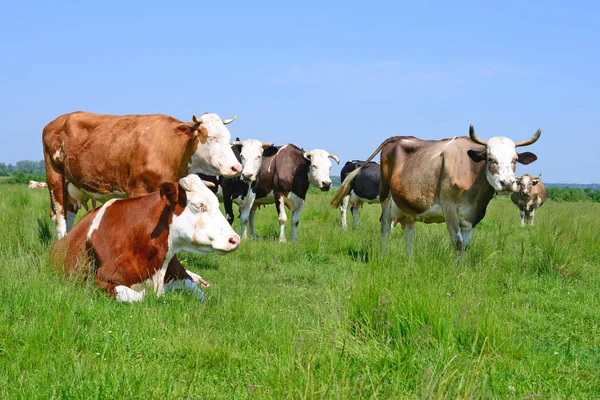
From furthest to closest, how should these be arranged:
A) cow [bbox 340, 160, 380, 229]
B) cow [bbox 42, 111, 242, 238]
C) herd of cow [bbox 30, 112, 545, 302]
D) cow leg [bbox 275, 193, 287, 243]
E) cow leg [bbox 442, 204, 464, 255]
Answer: cow [bbox 340, 160, 380, 229] < cow leg [bbox 275, 193, 287, 243] < cow leg [bbox 442, 204, 464, 255] < cow [bbox 42, 111, 242, 238] < herd of cow [bbox 30, 112, 545, 302]

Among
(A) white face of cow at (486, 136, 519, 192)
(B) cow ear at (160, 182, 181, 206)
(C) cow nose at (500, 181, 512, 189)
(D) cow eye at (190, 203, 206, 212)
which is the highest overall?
(A) white face of cow at (486, 136, 519, 192)

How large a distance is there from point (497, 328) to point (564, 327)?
1.72m

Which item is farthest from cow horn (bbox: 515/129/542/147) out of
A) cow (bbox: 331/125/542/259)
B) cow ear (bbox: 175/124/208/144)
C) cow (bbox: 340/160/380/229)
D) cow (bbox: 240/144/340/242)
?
cow (bbox: 340/160/380/229)

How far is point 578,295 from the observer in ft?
23.2

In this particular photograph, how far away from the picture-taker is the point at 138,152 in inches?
304

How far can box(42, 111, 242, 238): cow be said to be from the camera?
7.68m

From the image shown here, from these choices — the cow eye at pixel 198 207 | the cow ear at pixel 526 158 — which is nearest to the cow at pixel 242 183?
the cow ear at pixel 526 158

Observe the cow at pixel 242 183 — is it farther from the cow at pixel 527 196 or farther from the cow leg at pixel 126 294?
the cow at pixel 527 196

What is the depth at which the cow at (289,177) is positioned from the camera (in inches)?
555

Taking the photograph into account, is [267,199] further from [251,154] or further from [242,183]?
[251,154]

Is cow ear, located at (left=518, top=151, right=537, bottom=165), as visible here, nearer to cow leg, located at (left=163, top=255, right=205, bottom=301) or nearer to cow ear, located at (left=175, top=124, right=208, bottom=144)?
cow ear, located at (left=175, top=124, right=208, bottom=144)

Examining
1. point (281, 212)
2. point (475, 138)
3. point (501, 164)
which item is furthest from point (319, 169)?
point (501, 164)

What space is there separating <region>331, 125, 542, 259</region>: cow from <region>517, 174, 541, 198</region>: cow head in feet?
33.6

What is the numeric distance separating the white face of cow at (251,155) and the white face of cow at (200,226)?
671cm
